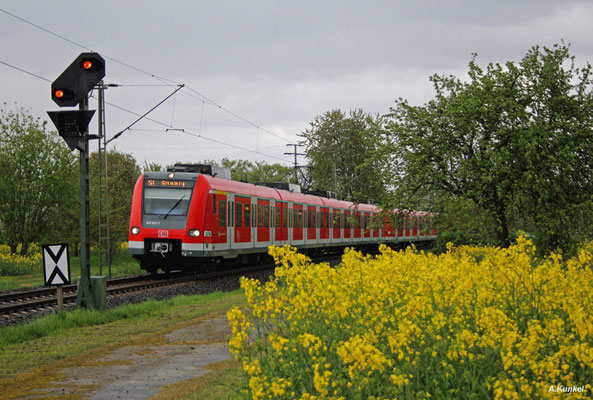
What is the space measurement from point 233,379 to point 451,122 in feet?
45.1

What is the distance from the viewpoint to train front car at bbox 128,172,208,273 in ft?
70.0

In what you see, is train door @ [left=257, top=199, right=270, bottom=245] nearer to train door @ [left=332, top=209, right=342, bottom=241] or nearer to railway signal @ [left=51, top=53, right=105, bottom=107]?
train door @ [left=332, top=209, right=342, bottom=241]

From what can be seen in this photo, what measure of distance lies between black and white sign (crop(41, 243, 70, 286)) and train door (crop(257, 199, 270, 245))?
1400 centimetres

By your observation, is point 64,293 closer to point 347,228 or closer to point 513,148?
point 513,148

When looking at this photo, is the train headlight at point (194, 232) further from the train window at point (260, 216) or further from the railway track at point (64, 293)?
the train window at point (260, 216)

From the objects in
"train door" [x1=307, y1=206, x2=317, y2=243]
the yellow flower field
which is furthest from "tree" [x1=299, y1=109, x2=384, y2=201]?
the yellow flower field

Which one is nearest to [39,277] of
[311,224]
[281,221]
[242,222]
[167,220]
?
[167,220]

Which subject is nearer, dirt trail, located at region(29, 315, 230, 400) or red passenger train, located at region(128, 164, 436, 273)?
dirt trail, located at region(29, 315, 230, 400)

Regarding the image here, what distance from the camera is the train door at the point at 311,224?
33.2m

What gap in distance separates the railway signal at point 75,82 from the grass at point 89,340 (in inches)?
145

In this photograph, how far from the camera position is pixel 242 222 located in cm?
2458

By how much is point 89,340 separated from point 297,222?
2133cm

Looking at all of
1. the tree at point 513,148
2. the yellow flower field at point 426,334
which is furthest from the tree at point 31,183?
the yellow flower field at point 426,334

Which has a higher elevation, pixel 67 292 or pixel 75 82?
pixel 75 82
